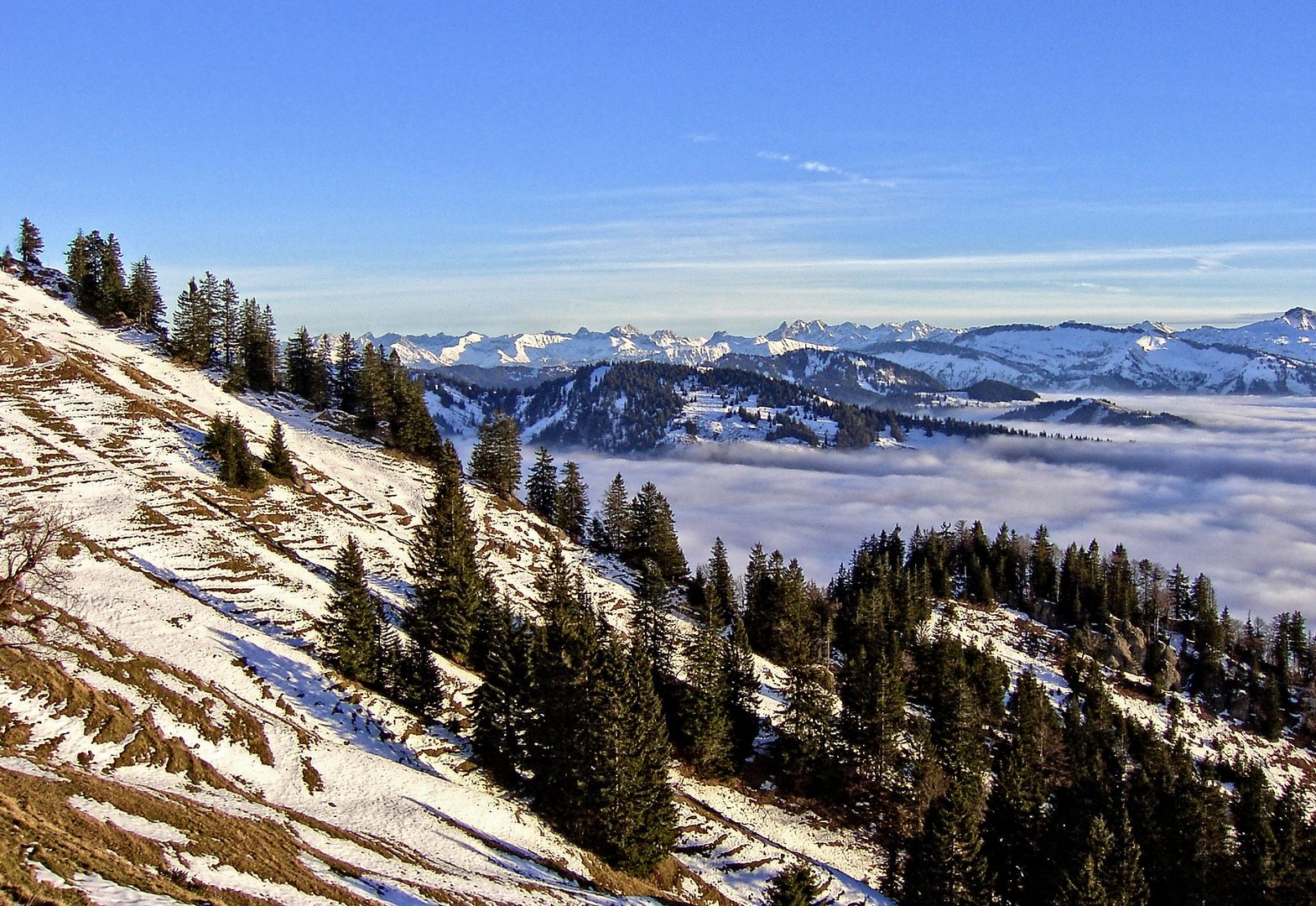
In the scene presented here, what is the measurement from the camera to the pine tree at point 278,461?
258 ft

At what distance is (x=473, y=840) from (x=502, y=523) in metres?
57.4

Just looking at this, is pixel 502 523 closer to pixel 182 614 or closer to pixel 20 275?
pixel 182 614

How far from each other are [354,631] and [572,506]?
58.6 m

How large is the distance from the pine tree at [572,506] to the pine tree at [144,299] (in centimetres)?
6834

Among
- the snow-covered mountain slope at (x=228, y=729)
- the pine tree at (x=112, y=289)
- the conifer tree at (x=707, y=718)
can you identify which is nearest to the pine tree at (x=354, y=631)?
the snow-covered mountain slope at (x=228, y=729)

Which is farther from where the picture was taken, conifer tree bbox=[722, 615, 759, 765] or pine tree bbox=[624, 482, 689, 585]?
pine tree bbox=[624, 482, 689, 585]

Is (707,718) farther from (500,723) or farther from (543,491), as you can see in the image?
(543,491)

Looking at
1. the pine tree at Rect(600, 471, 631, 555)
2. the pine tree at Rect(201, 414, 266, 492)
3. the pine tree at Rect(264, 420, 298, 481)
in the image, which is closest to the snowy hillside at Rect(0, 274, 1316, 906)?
the pine tree at Rect(201, 414, 266, 492)

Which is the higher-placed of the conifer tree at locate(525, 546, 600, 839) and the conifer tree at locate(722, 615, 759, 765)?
the conifer tree at locate(525, 546, 600, 839)

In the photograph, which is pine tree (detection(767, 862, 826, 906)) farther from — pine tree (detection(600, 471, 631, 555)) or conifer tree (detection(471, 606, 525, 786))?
pine tree (detection(600, 471, 631, 555))

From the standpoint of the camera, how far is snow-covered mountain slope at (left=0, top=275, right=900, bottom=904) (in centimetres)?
2517

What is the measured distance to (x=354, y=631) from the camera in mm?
48781

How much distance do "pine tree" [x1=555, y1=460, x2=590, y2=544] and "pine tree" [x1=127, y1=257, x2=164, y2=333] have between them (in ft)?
224

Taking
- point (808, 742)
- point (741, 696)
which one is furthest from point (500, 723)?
point (808, 742)
